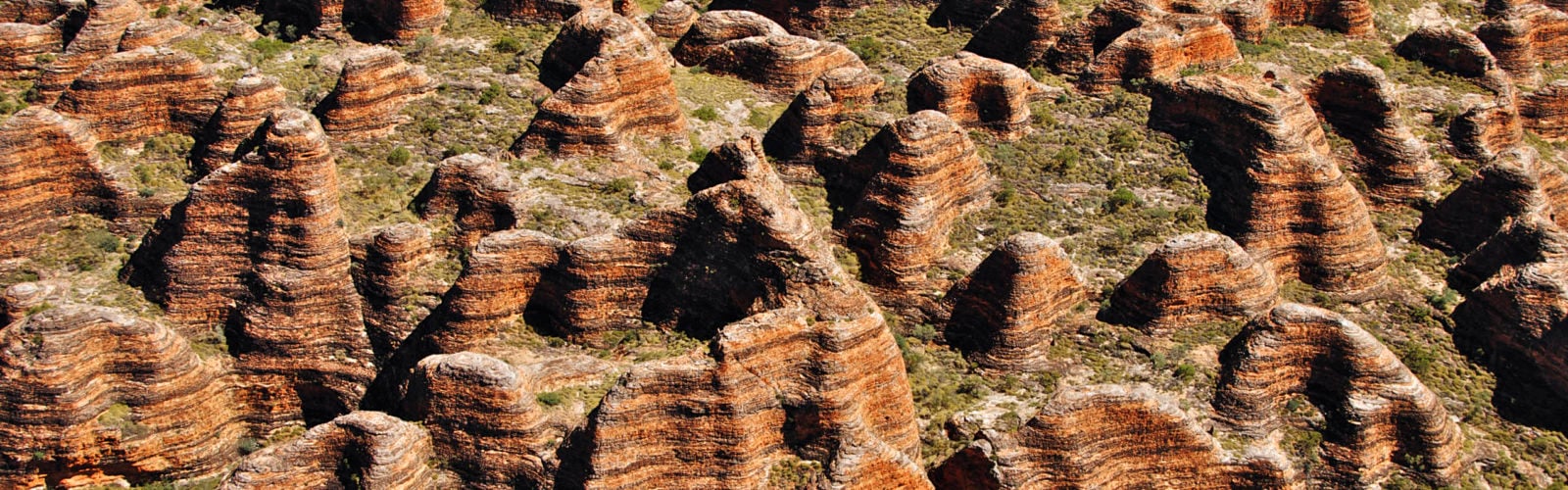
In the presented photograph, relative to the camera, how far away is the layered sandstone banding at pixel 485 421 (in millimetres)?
63375

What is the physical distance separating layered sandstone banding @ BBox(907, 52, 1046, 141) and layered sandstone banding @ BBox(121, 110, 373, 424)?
23.3 metres

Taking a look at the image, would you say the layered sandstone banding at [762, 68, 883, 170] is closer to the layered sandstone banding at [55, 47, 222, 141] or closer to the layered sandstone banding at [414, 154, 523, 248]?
the layered sandstone banding at [414, 154, 523, 248]

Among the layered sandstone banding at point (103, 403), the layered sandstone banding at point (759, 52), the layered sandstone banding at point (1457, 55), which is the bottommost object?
the layered sandstone banding at point (103, 403)

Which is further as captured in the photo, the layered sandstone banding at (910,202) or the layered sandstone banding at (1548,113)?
the layered sandstone banding at (1548,113)

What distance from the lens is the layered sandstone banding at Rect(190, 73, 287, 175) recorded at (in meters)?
74.9

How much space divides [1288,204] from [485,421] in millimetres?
31435

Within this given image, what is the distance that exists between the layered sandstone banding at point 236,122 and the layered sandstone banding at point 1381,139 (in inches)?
1683

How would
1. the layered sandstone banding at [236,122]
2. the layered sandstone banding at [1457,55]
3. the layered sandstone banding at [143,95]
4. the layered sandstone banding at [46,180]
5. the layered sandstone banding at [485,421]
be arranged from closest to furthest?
the layered sandstone banding at [485,421]
the layered sandstone banding at [46,180]
the layered sandstone banding at [236,122]
the layered sandstone banding at [143,95]
the layered sandstone banding at [1457,55]

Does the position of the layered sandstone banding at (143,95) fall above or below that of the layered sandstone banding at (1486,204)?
above

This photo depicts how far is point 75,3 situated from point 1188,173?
153ft

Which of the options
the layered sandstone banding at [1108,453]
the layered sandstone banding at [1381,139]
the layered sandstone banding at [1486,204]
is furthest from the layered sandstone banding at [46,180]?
the layered sandstone banding at [1486,204]

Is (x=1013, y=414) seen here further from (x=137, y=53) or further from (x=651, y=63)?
(x=137, y=53)

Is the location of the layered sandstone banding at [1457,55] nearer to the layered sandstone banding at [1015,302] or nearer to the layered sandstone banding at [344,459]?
the layered sandstone banding at [1015,302]

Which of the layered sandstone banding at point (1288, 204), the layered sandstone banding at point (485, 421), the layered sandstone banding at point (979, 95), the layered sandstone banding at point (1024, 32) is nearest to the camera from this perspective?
the layered sandstone banding at point (485, 421)
